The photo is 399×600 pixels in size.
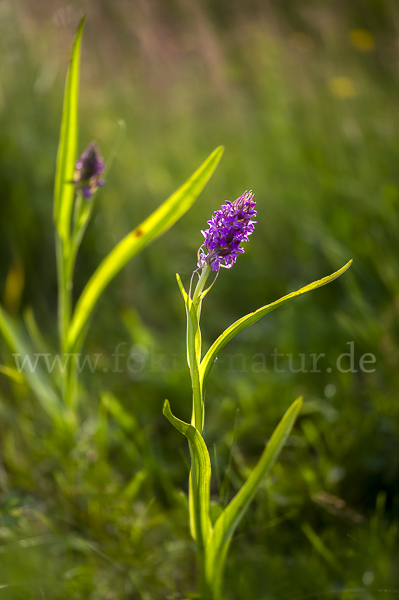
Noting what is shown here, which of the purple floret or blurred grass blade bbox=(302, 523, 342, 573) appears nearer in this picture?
Answer: the purple floret

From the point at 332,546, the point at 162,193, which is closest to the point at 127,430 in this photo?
the point at 332,546

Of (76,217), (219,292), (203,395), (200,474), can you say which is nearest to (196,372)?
(203,395)

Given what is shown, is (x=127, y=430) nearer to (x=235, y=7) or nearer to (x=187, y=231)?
(x=187, y=231)

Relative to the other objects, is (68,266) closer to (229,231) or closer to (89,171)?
(89,171)

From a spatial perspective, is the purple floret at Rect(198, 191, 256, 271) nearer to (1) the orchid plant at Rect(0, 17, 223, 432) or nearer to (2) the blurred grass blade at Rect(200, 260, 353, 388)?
(2) the blurred grass blade at Rect(200, 260, 353, 388)

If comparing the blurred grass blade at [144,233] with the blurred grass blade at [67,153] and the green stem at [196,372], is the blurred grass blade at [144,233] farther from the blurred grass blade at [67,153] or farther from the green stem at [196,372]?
the green stem at [196,372]

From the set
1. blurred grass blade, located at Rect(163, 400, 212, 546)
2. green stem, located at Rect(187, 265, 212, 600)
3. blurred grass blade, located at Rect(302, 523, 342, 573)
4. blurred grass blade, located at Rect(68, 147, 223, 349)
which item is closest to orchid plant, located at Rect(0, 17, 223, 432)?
blurred grass blade, located at Rect(68, 147, 223, 349)

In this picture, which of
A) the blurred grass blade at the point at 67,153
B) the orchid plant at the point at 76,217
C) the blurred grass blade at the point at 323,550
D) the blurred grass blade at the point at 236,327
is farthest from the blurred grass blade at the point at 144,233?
the blurred grass blade at the point at 323,550
